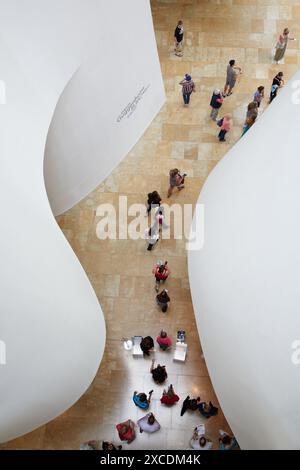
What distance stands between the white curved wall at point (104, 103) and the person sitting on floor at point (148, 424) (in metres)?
4.71

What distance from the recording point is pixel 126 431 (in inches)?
376

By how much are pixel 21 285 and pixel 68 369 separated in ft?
6.33

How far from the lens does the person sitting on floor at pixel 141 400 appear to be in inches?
382

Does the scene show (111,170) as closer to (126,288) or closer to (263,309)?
(126,288)

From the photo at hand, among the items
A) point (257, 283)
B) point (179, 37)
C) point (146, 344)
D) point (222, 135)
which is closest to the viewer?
point (257, 283)

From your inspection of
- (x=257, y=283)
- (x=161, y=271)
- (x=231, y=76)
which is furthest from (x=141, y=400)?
(x=231, y=76)

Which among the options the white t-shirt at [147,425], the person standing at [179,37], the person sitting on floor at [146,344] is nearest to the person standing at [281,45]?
the person standing at [179,37]

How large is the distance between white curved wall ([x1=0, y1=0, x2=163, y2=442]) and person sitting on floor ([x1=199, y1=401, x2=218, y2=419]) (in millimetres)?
2258

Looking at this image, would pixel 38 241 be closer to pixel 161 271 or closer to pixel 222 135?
pixel 161 271

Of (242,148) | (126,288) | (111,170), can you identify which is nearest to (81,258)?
(126,288)

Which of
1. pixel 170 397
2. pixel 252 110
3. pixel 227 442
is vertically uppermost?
pixel 252 110

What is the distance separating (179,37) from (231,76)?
71.1 inches

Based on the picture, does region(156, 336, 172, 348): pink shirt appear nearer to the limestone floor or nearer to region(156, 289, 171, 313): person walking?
the limestone floor

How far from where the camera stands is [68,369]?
26.1ft
